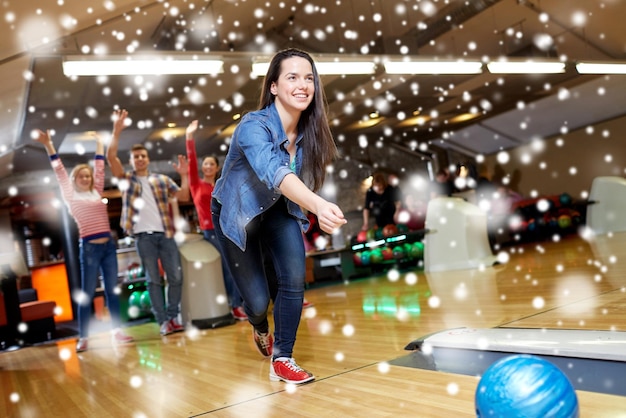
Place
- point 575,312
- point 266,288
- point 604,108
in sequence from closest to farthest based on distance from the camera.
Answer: point 266,288 < point 575,312 < point 604,108

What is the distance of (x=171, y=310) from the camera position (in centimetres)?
427

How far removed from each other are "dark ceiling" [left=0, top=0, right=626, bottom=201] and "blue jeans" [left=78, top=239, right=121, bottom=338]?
5.46 feet

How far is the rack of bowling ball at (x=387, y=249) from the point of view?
7.23m

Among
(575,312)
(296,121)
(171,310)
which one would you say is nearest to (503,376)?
(296,121)

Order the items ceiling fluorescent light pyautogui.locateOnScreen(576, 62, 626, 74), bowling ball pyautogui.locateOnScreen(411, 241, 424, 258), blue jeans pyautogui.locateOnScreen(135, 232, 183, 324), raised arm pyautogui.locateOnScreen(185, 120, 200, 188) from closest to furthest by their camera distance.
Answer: raised arm pyautogui.locateOnScreen(185, 120, 200, 188) < blue jeans pyautogui.locateOnScreen(135, 232, 183, 324) < bowling ball pyautogui.locateOnScreen(411, 241, 424, 258) < ceiling fluorescent light pyautogui.locateOnScreen(576, 62, 626, 74)

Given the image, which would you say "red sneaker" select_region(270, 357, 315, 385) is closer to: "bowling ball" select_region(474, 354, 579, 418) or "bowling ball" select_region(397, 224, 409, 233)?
"bowling ball" select_region(474, 354, 579, 418)

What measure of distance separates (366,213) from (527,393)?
19.2ft

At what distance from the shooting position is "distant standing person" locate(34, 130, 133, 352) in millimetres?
3848

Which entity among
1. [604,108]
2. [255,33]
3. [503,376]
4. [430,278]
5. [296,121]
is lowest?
[430,278]

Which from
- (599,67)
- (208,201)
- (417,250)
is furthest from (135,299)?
(599,67)

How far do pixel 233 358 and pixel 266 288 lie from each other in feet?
2.60

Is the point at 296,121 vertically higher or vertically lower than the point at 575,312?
higher

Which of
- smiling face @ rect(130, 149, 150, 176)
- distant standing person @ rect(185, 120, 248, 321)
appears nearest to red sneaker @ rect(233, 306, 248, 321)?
distant standing person @ rect(185, 120, 248, 321)

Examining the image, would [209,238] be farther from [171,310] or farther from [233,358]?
[233,358]
